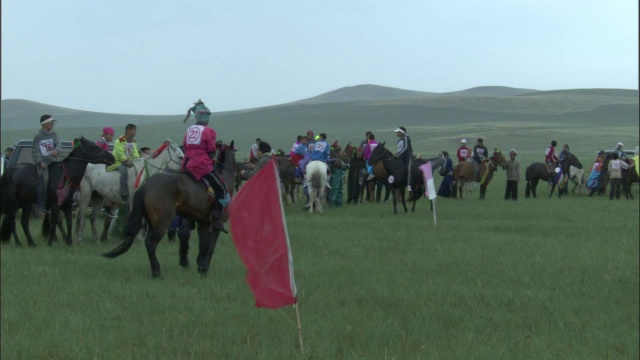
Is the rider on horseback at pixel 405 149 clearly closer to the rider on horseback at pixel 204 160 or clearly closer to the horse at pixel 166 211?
the rider on horseback at pixel 204 160

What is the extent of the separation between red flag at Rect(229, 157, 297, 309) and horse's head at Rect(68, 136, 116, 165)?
8.88 metres

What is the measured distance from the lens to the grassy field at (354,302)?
355 inches

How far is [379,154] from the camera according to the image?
93.0 ft

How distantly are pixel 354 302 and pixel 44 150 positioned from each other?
8437 millimetres

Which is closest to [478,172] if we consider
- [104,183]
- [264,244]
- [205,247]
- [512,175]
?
[512,175]

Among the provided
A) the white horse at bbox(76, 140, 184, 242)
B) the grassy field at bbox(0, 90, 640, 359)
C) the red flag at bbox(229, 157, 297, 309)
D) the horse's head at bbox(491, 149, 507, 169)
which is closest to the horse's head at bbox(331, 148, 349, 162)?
the horse's head at bbox(491, 149, 507, 169)

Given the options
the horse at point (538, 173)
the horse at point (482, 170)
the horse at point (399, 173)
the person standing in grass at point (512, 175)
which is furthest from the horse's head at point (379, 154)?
the horse at point (538, 173)

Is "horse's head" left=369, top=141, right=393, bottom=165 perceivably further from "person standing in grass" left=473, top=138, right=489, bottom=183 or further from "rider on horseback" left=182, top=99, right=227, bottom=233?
"rider on horseback" left=182, top=99, right=227, bottom=233

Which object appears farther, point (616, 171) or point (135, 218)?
point (616, 171)

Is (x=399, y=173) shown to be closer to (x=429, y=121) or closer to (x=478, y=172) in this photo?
(x=478, y=172)

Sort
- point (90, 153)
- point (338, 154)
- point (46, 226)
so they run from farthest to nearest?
point (338, 154)
point (46, 226)
point (90, 153)

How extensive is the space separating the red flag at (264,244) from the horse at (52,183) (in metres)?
8.99

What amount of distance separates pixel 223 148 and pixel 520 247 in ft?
19.5

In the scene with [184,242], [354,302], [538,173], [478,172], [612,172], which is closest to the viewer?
[354,302]
